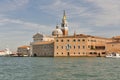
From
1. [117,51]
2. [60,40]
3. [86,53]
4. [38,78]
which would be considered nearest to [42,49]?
[60,40]

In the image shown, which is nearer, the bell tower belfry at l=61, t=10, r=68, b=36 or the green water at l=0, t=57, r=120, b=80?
the green water at l=0, t=57, r=120, b=80

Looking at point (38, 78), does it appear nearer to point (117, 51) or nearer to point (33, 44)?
point (117, 51)

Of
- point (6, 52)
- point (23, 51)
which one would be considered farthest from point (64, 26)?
point (6, 52)

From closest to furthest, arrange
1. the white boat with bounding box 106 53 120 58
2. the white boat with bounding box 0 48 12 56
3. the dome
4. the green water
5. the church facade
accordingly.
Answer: the green water, the white boat with bounding box 106 53 120 58, the church facade, the dome, the white boat with bounding box 0 48 12 56

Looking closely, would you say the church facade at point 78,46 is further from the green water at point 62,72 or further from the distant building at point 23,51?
the green water at point 62,72

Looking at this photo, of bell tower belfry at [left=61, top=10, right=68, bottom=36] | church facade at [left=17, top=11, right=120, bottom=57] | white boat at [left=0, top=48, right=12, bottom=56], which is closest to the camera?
church facade at [left=17, top=11, right=120, bottom=57]

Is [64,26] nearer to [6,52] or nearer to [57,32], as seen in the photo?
[57,32]

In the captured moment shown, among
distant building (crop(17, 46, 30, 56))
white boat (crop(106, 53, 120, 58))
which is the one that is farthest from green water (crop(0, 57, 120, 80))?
distant building (crop(17, 46, 30, 56))

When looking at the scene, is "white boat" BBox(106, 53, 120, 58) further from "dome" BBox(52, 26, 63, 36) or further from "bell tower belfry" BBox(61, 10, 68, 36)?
"bell tower belfry" BBox(61, 10, 68, 36)

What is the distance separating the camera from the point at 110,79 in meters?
16.7

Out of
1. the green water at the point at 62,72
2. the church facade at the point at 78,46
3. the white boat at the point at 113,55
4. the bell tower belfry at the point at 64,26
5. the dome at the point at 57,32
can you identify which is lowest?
the green water at the point at 62,72

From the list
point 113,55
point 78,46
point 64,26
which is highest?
point 64,26

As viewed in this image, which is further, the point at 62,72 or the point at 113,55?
the point at 113,55

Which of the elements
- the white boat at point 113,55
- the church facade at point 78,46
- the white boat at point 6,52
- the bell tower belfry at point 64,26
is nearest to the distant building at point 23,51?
the bell tower belfry at point 64,26
